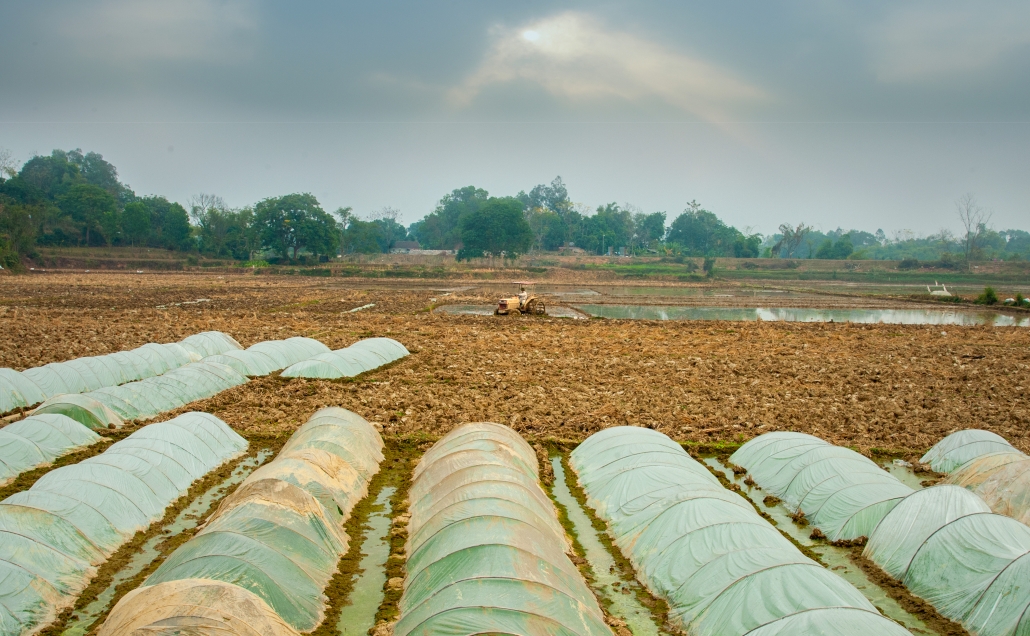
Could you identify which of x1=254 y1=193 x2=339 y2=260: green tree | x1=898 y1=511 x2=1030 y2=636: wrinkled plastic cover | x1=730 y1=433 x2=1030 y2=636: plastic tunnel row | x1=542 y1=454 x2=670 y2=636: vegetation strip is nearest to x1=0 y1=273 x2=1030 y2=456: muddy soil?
x1=542 y1=454 x2=670 y2=636: vegetation strip

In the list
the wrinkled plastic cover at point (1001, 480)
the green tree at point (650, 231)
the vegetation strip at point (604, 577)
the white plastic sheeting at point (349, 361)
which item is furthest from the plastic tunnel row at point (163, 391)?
the green tree at point (650, 231)

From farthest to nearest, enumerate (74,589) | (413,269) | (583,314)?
(413,269) → (583,314) → (74,589)

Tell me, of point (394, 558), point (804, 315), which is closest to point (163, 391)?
point (394, 558)

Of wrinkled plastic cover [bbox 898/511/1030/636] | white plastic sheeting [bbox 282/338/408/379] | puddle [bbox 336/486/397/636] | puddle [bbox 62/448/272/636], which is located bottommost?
puddle [bbox 336/486/397/636]

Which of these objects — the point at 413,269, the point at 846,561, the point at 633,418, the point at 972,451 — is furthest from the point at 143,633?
the point at 413,269

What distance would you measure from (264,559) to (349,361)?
11.2 meters

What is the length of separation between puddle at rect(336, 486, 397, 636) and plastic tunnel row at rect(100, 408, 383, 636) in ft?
0.91

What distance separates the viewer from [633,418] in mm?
13547

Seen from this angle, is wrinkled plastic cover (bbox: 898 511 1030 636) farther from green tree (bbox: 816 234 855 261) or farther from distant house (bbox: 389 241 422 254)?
distant house (bbox: 389 241 422 254)

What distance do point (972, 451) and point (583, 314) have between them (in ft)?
78.0

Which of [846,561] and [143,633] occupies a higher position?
[143,633]

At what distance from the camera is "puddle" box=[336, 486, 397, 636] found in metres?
6.61

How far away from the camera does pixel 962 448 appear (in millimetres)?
10969

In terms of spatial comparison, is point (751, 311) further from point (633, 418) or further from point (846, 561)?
point (846, 561)
